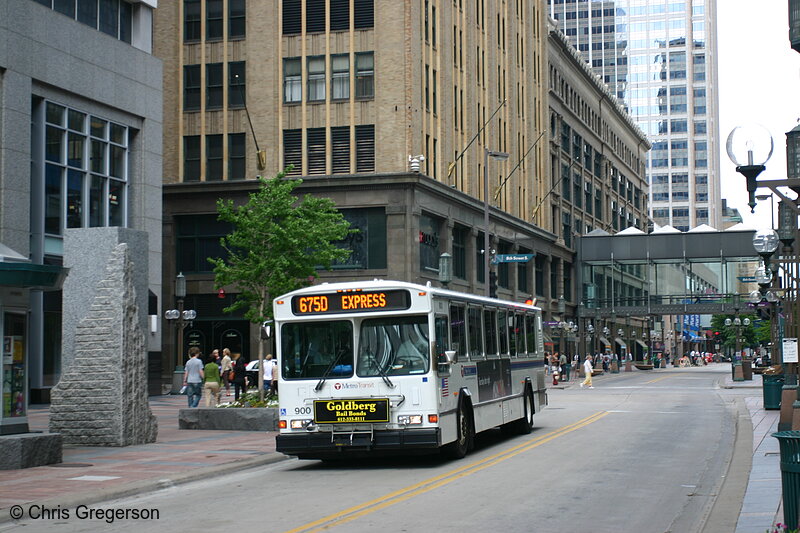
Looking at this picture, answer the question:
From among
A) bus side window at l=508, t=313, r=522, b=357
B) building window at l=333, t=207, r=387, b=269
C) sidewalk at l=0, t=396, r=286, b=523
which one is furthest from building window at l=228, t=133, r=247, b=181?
bus side window at l=508, t=313, r=522, b=357

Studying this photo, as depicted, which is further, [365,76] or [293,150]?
[293,150]

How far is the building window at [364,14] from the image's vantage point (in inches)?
2099

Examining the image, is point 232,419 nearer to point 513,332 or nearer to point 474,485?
point 513,332

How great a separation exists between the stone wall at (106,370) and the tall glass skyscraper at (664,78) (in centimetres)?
18289

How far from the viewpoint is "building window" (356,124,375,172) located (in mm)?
52750

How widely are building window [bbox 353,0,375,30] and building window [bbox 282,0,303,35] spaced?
289cm

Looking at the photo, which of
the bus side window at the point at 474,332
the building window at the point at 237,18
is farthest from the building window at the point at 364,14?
the bus side window at the point at 474,332

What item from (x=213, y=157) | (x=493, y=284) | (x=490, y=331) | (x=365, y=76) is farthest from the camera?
(x=213, y=157)

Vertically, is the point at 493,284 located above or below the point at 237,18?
below

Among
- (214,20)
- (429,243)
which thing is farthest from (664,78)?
(214,20)

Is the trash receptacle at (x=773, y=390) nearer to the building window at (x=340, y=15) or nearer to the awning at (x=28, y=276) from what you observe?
the awning at (x=28, y=276)

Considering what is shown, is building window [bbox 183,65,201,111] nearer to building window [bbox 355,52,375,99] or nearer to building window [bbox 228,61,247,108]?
building window [bbox 228,61,247,108]

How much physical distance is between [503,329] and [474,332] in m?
2.41

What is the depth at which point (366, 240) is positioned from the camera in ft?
172
